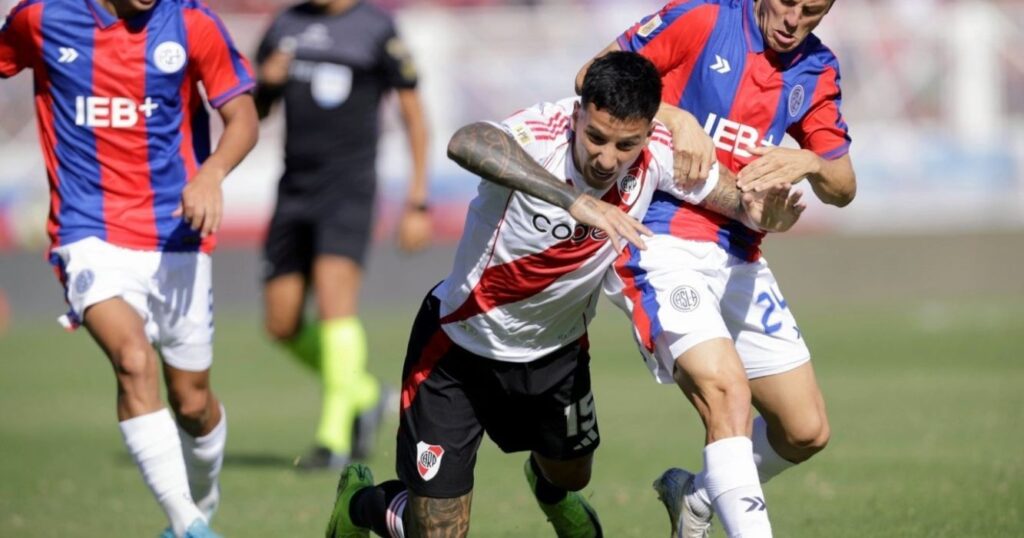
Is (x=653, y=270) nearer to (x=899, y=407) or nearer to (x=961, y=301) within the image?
(x=899, y=407)

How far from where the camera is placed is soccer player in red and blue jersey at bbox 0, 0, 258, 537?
264 inches

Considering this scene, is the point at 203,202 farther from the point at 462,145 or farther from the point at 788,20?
the point at 788,20

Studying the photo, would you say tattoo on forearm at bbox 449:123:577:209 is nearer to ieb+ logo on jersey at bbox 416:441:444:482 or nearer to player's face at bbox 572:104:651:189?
player's face at bbox 572:104:651:189

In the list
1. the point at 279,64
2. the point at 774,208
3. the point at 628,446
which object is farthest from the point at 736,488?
the point at 279,64

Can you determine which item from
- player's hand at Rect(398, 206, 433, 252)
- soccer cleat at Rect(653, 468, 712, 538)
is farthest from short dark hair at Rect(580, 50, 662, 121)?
player's hand at Rect(398, 206, 433, 252)

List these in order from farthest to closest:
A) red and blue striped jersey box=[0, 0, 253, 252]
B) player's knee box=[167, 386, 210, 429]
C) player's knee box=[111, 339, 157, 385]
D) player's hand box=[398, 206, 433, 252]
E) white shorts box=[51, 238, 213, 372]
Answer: player's hand box=[398, 206, 433, 252] → player's knee box=[167, 386, 210, 429] → red and blue striped jersey box=[0, 0, 253, 252] → white shorts box=[51, 238, 213, 372] → player's knee box=[111, 339, 157, 385]

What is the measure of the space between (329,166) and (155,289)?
3.74 meters

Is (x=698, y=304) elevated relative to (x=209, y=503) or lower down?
elevated

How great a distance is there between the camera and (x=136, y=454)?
253 inches

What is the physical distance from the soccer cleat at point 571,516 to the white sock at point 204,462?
162 centimetres

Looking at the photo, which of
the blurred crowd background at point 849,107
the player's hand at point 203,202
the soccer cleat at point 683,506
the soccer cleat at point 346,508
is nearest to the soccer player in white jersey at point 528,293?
the soccer cleat at point 346,508

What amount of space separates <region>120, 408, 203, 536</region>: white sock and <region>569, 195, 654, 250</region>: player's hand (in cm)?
233

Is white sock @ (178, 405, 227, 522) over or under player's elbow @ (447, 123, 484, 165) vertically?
under

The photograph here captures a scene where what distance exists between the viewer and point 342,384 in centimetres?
991
